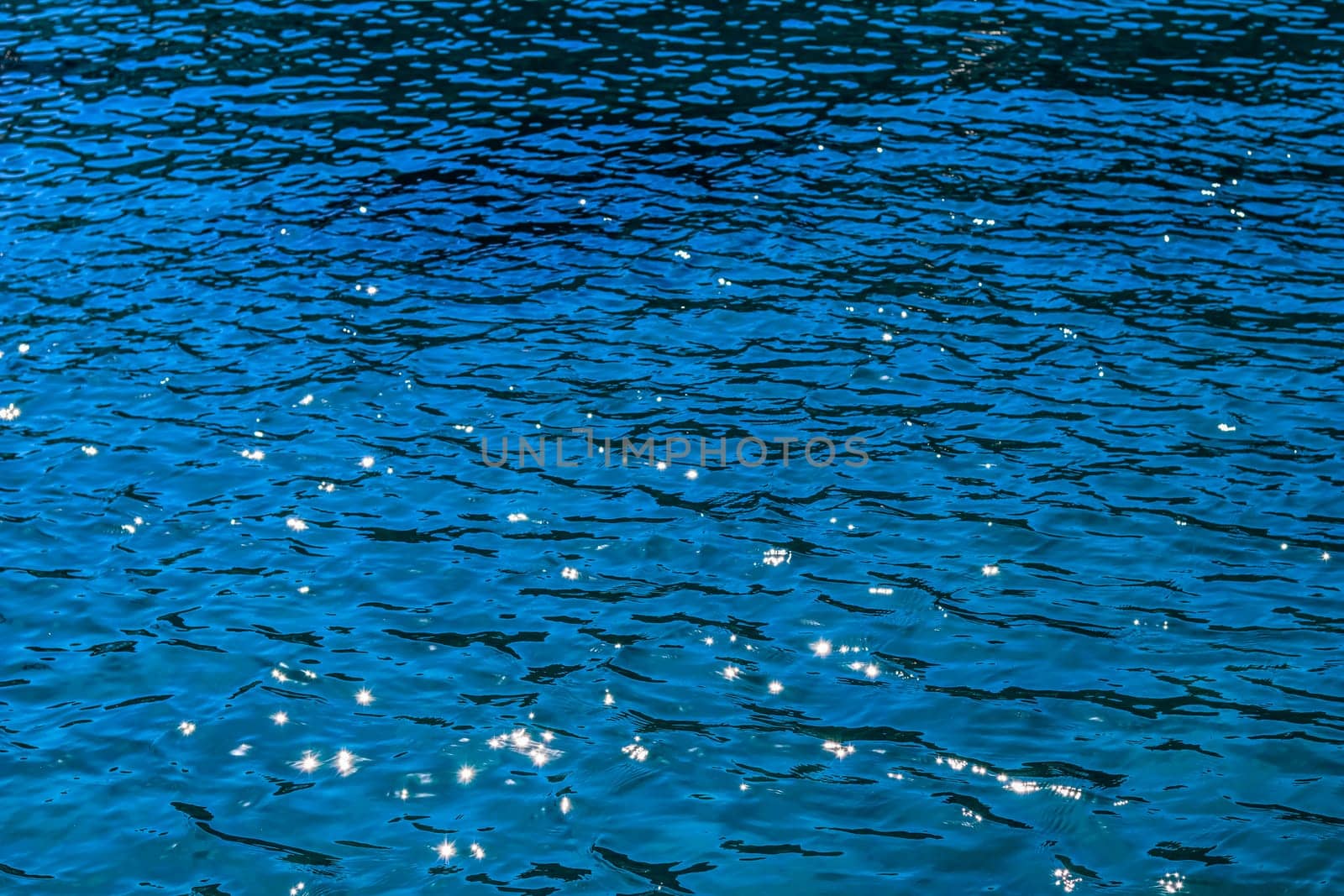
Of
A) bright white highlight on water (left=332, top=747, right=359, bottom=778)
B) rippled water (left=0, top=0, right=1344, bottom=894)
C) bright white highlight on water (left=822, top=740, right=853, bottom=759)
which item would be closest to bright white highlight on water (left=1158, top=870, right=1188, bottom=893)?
rippled water (left=0, top=0, right=1344, bottom=894)

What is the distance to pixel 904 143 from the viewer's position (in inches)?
1371

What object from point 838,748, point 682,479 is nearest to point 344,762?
point 838,748

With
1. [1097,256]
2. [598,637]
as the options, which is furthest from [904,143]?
[598,637]

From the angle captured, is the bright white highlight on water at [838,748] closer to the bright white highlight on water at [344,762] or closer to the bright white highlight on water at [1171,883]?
the bright white highlight on water at [1171,883]

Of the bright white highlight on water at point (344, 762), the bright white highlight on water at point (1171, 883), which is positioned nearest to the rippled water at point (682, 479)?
the bright white highlight on water at point (344, 762)

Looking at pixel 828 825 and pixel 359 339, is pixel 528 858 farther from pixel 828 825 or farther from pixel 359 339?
pixel 359 339

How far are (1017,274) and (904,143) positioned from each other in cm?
796

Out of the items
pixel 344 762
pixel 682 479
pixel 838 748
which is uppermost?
pixel 682 479

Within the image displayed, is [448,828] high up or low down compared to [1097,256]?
down

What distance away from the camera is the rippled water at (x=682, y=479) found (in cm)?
1570

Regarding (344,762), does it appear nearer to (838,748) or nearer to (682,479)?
(838,748)

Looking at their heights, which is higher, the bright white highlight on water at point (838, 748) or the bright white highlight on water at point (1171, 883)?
the bright white highlight on water at point (1171, 883)

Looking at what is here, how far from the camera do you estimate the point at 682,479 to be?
22391 mm

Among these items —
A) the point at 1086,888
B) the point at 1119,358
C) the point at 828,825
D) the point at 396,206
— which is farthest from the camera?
the point at 396,206
